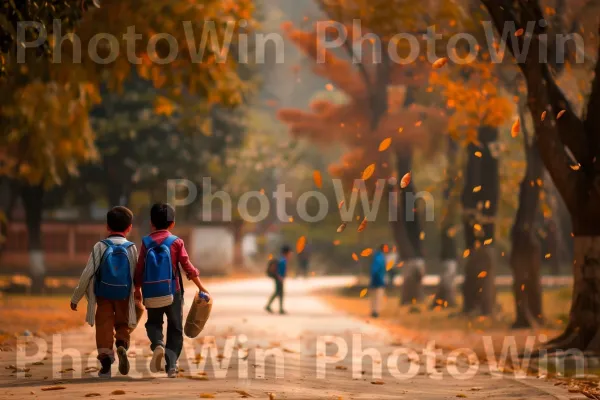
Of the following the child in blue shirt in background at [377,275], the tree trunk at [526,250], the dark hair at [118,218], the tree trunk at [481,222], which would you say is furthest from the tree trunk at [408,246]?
the dark hair at [118,218]

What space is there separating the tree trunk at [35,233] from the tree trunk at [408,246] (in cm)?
1313

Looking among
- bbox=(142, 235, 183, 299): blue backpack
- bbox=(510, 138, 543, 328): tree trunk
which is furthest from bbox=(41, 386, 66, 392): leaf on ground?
bbox=(510, 138, 543, 328): tree trunk

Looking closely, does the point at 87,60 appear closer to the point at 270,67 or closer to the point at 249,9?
the point at 249,9

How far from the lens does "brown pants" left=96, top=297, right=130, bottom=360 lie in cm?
1038

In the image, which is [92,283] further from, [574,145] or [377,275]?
[377,275]

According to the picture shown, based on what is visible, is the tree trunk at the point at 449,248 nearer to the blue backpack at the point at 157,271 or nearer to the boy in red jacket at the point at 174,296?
the boy in red jacket at the point at 174,296

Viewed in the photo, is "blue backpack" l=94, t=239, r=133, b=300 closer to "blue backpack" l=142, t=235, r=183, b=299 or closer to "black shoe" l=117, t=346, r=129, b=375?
"blue backpack" l=142, t=235, r=183, b=299

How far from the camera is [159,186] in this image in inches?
1860

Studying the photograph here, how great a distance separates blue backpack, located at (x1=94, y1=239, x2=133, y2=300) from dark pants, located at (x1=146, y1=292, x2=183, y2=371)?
37cm

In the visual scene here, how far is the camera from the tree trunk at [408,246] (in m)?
32.8

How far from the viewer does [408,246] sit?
33.0 metres

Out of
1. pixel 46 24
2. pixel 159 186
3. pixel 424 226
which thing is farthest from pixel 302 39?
pixel 424 226

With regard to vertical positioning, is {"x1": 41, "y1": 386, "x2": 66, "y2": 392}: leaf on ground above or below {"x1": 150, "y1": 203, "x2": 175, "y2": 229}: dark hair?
below

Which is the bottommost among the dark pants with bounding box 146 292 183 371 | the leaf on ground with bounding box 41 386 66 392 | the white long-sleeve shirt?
the leaf on ground with bounding box 41 386 66 392
